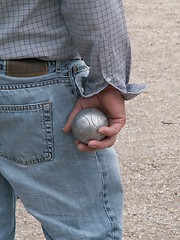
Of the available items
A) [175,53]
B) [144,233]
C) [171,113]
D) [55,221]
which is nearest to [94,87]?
[55,221]

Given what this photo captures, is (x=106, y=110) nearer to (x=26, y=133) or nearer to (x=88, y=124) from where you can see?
(x=88, y=124)

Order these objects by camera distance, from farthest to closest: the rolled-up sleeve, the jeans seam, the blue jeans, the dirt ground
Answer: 1. the dirt ground
2. the jeans seam
3. the blue jeans
4. the rolled-up sleeve

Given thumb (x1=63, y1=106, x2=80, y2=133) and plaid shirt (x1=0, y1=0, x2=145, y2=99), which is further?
thumb (x1=63, y1=106, x2=80, y2=133)

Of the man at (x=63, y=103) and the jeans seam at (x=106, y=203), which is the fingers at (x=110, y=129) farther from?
the jeans seam at (x=106, y=203)

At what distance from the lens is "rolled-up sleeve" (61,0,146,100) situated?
1.70m

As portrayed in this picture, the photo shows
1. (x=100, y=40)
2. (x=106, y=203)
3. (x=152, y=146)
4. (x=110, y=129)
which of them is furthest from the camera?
(x=152, y=146)

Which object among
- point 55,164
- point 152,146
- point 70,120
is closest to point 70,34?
point 70,120

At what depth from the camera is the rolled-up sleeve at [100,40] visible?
5.58 ft

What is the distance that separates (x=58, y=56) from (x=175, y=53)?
3494 mm

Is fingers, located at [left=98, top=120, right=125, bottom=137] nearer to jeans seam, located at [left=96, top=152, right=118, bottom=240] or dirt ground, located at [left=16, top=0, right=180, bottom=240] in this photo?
jeans seam, located at [left=96, top=152, right=118, bottom=240]

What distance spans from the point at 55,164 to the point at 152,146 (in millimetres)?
2042

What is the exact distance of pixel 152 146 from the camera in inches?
152

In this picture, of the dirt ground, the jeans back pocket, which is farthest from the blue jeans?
the dirt ground

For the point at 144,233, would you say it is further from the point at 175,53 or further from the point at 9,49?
the point at 175,53
